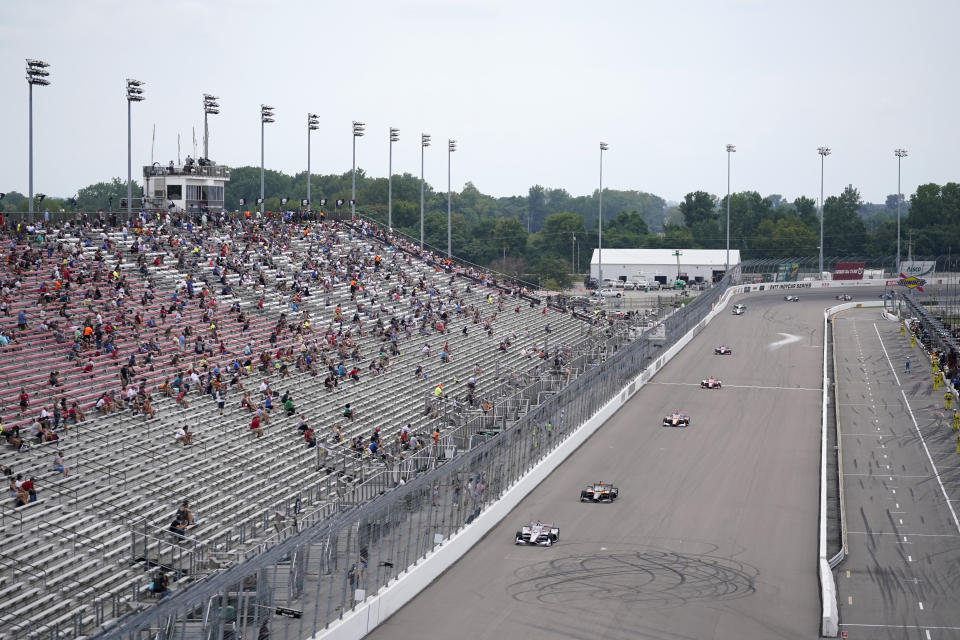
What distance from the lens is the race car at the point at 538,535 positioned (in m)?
31.2

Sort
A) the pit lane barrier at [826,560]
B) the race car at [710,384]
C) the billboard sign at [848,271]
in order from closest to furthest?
1. the pit lane barrier at [826,560]
2. the race car at [710,384]
3. the billboard sign at [848,271]

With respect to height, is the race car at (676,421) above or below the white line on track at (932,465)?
above

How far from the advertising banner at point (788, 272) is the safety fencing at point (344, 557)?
8028 cm

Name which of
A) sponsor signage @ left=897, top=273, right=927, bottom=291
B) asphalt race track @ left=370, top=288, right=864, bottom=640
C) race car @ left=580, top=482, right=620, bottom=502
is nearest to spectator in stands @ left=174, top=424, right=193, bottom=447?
asphalt race track @ left=370, top=288, right=864, bottom=640

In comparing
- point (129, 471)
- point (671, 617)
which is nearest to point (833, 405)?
point (671, 617)

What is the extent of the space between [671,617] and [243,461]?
12.4 metres

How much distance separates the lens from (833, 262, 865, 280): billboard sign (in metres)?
118

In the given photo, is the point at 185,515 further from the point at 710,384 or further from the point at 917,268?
the point at 917,268

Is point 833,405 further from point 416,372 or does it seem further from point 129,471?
point 129,471

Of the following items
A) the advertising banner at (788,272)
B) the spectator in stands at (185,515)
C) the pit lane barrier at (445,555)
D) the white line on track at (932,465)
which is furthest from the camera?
the advertising banner at (788,272)

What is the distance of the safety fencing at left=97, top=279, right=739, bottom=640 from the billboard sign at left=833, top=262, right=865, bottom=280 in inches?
3357

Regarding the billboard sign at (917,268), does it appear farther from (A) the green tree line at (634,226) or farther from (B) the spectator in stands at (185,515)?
(B) the spectator in stands at (185,515)

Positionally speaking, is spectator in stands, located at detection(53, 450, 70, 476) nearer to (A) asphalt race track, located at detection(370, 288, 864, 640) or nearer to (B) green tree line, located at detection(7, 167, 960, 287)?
(A) asphalt race track, located at detection(370, 288, 864, 640)

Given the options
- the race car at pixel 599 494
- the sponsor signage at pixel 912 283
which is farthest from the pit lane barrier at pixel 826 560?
the sponsor signage at pixel 912 283
